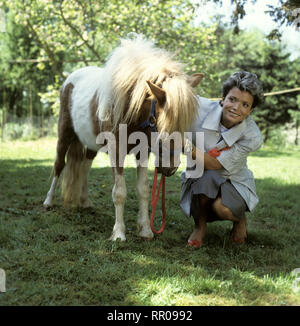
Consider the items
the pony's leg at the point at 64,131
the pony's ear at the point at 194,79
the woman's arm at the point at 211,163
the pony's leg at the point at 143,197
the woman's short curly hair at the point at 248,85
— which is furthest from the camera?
the pony's leg at the point at 64,131

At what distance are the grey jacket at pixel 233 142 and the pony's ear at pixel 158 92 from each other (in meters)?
0.52

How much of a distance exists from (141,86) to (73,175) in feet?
5.72

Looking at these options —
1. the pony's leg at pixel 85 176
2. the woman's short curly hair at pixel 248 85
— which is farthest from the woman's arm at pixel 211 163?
the pony's leg at pixel 85 176

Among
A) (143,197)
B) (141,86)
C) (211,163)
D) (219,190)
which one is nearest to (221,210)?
(219,190)

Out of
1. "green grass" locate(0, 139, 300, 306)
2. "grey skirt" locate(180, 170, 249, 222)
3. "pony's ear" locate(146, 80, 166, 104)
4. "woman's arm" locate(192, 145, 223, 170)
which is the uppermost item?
"pony's ear" locate(146, 80, 166, 104)

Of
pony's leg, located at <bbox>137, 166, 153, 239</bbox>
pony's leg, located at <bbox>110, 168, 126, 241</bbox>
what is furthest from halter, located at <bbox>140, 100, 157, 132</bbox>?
pony's leg, located at <bbox>137, 166, 153, 239</bbox>

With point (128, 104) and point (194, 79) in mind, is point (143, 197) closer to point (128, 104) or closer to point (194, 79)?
point (128, 104)

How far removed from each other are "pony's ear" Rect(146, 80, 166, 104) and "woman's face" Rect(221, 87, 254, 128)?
27.4 inches

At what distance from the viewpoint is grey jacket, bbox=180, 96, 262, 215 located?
2.94 meters

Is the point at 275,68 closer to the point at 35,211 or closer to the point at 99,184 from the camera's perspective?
the point at 99,184

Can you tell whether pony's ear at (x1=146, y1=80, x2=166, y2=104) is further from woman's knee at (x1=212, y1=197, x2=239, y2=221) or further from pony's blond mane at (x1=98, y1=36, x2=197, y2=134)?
woman's knee at (x1=212, y1=197, x2=239, y2=221)

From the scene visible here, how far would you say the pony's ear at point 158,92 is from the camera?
2407 mm

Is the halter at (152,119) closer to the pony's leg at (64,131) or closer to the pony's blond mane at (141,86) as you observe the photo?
the pony's blond mane at (141,86)
